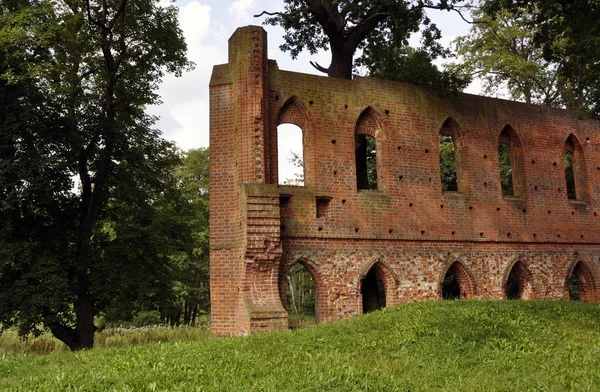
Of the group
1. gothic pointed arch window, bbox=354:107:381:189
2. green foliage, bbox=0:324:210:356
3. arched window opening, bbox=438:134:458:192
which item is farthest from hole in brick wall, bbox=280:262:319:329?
gothic pointed arch window, bbox=354:107:381:189

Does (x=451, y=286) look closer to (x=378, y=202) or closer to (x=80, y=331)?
(x=378, y=202)

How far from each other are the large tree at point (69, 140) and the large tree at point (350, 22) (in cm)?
385

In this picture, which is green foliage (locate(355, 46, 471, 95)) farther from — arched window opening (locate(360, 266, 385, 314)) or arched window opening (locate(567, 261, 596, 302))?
arched window opening (locate(567, 261, 596, 302))

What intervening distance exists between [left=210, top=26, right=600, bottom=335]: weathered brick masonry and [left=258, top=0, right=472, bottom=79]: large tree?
234cm

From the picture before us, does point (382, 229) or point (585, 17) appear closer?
point (585, 17)

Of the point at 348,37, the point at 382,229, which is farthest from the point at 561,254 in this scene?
the point at 348,37

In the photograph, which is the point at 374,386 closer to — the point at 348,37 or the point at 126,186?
the point at 126,186

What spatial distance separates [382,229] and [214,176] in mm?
4217

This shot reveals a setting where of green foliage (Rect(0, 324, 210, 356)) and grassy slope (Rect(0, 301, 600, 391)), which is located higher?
grassy slope (Rect(0, 301, 600, 391))

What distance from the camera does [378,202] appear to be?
1324 centimetres

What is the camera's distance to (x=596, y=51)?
37.1 ft

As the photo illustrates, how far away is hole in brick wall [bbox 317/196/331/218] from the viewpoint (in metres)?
12.6

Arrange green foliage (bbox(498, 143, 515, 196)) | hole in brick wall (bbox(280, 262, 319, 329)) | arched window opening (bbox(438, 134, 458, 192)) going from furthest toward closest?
hole in brick wall (bbox(280, 262, 319, 329)) < arched window opening (bbox(438, 134, 458, 192)) < green foliage (bbox(498, 143, 515, 196))

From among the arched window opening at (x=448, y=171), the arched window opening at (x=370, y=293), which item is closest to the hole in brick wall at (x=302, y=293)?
the arched window opening at (x=448, y=171)
